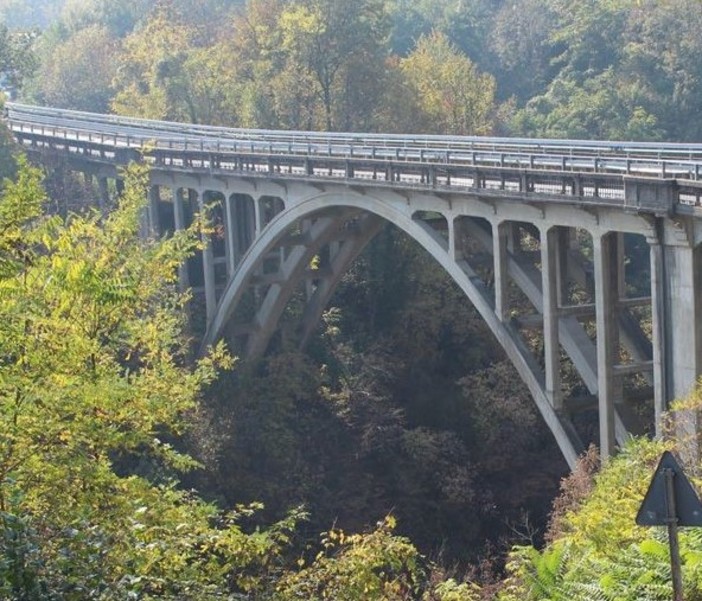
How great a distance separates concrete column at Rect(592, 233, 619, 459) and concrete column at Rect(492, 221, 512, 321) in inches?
108

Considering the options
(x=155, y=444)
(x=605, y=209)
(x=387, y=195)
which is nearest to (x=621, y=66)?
(x=387, y=195)

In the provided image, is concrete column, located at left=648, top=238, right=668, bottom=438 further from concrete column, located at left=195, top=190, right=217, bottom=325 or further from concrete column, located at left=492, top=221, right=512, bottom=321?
concrete column, located at left=195, top=190, right=217, bottom=325

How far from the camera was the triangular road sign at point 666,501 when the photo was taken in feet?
26.0

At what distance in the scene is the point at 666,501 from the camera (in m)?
7.99

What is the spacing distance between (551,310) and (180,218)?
1692cm

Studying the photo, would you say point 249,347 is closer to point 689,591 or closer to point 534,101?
point 689,591

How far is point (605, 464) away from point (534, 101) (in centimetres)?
4625

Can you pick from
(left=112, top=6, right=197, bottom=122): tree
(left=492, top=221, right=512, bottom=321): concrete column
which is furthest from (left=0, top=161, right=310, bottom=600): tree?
(left=112, top=6, right=197, bottom=122): tree

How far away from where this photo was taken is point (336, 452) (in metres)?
35.7

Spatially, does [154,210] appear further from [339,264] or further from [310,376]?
[310,376]

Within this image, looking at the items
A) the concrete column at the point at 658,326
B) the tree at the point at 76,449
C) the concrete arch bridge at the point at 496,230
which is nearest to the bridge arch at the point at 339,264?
the concrete arch bridge at the point at 496,230

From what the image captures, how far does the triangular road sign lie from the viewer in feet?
26.0

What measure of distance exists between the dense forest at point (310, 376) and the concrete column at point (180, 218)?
1878 millimetres

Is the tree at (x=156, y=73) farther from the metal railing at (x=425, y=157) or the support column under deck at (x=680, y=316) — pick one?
the support column under deck at (x=680, y=316)
